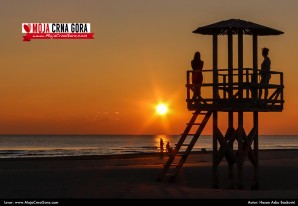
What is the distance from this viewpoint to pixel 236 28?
25.3 m

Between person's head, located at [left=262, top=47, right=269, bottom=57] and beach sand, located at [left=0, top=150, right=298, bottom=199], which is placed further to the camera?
person's head, located at [left=262, top=47, right=269, bottom=57]

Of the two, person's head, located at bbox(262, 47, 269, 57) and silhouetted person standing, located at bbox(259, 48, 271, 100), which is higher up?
person's head, located at bbox(262, 47, 269, 57)

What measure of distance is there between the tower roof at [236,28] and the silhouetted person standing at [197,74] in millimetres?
1106

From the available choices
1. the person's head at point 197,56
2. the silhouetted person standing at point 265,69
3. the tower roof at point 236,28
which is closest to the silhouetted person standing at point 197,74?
the person's head at point 197,56

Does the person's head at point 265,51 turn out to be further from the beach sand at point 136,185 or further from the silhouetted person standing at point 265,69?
the beach sand at point 136,185

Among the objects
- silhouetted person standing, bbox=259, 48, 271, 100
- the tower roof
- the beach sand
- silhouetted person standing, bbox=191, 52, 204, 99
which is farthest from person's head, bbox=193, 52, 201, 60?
the beach sand

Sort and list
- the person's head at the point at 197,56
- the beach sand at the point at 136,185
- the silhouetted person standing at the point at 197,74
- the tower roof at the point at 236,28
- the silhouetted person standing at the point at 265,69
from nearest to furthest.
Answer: the beach sand at the point at 136,185, the tower roof at the point at 236,28, the silhouetted person standing at the point at 265,69, the silhouetted person standing at the point at 197,74, the person's head at the point at 197,56

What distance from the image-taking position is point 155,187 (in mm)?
23844

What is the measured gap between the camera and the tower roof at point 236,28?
2484 centimetres

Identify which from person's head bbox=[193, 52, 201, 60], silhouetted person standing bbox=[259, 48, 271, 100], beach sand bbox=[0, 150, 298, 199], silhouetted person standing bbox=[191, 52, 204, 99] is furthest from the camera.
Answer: person's head bbox=[193, 52, 201, 60]

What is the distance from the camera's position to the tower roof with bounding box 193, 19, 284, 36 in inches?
978

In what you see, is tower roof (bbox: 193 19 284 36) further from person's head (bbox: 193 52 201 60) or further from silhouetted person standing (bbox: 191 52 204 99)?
silhouetted person standing (bbox: 191 52 204 99)

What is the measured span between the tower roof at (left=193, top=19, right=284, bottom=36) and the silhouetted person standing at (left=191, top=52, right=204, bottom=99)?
111cm

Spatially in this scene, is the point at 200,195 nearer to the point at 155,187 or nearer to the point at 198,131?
the point at 155,187
